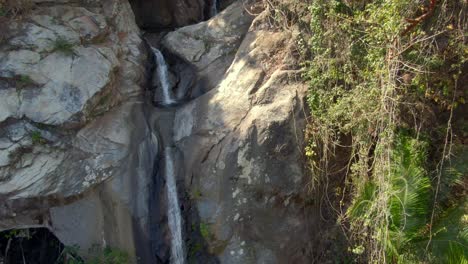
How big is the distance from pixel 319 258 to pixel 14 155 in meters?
4.61

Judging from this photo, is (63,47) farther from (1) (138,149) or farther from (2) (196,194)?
(2) (196,194)

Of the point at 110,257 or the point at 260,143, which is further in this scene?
the point at 260,143

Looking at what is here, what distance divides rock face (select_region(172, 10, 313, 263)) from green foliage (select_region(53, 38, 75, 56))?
2.28 m

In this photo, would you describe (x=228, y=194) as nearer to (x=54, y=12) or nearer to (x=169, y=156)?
(x=169, y=156)

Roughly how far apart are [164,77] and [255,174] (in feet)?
9.22

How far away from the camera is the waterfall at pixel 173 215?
24.8 ft

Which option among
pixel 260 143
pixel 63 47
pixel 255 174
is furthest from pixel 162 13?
pixel 255 174

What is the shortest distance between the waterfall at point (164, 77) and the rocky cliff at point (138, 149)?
21.1 inches

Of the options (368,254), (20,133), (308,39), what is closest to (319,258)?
(368,254)

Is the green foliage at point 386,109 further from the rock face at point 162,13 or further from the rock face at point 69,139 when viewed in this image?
the rock face at point 162,13

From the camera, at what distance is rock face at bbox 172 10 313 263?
23.6ft

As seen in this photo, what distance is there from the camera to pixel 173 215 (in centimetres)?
770

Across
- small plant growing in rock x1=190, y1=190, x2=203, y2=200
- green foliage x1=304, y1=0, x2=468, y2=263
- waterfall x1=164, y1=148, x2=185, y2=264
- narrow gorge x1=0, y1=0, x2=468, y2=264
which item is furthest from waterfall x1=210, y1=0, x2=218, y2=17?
small plant growing in rock x1=190, y1=190, x2=203, y2=200

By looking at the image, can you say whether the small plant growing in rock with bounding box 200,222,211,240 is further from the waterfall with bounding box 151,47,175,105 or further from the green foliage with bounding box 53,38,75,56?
the green foliage with bounding box 53,38,75,56
